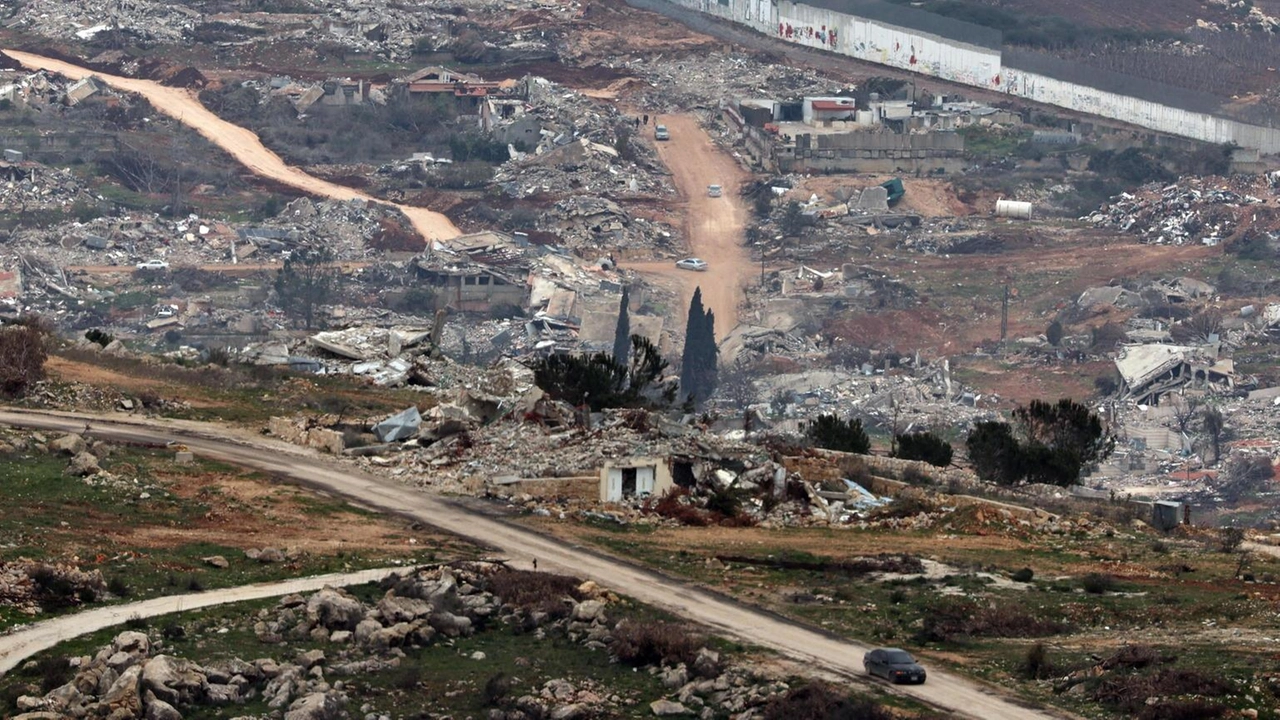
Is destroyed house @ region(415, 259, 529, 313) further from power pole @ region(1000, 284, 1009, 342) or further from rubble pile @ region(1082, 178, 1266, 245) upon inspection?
rubble pile @ region(1082, 178, 1266, 245)

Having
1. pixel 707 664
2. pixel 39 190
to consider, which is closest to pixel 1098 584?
pixel 707 664

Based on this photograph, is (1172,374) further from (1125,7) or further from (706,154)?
(1125,7)

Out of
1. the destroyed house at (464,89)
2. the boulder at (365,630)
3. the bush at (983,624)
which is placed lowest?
the boulder at (365,630)

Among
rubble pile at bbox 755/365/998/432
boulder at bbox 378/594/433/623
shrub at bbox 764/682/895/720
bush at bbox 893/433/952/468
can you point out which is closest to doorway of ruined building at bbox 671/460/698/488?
bush at bbox 893/433/952/468

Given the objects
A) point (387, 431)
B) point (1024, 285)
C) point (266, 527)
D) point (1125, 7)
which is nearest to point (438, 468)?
point (387, 431)

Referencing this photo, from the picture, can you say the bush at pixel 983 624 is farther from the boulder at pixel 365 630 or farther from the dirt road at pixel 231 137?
the dirt road at pixel 231 137

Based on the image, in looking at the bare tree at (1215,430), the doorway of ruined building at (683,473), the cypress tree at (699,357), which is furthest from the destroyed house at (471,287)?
the doorway of ruined building at (683,473)
